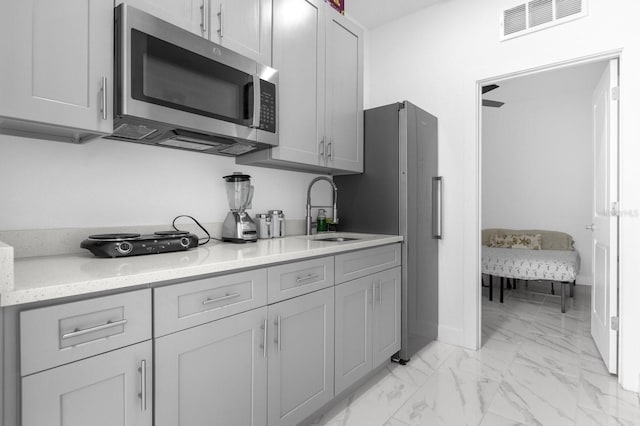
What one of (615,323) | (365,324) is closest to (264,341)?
(365,324)

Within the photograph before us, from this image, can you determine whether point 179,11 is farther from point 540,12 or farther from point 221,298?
point 540,12

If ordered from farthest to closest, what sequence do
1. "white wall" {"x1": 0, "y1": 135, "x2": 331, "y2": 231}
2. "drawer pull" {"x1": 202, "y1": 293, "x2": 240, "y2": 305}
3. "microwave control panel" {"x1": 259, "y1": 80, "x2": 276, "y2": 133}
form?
"microwave control panel" {"x1": 259, "y1": 80, "x2": 276, "y2": 133} < "white wall" {"x1": 0, "y1": 135, "x2": 331, "y2": 231} < "drawer pull" {"x1": 202, "y1": 293, "x2": 240, "y2": 305}

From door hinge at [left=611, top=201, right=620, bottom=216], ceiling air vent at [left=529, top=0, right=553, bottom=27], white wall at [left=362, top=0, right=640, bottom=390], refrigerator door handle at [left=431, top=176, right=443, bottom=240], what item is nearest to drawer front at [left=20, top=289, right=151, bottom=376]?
refrigerator door handle at [left=431, top=176, right=443, bottom=240]

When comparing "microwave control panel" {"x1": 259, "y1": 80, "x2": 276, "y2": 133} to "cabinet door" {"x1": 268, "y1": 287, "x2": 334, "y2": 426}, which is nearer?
"cabinet door" {"x1": 268, "y1": 287, "x2": 334, "y2": 426}

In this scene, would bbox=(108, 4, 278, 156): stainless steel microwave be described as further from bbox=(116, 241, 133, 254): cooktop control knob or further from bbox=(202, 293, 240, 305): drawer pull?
bbox=(202, 293, 240, 305): drawer pull

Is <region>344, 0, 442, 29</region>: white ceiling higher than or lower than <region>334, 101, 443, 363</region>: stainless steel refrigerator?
higher

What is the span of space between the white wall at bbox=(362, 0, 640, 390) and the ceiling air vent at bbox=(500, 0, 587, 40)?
0.05 metres

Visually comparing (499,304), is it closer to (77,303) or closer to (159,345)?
(159,345)

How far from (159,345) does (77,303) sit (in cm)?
28

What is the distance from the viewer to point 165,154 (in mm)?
1810

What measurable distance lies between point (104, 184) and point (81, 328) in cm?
86

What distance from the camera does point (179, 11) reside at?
1490 millimetres

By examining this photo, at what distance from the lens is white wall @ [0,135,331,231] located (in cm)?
135

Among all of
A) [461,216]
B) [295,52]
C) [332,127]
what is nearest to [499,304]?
[461,216]
